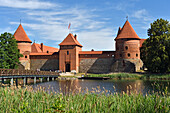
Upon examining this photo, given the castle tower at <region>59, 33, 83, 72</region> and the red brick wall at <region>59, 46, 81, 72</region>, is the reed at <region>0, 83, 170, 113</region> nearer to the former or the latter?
the red brick wall at <region>59, 46, 81, 72</region>

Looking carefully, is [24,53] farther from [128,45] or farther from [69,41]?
[128,45]

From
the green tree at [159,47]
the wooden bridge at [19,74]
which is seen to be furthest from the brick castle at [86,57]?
the wooden bridge at [19,74]

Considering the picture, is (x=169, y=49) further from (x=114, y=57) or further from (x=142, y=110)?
(x=142, y=110)

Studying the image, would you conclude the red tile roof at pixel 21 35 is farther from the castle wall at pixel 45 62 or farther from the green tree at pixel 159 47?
the green tree at pixel 159 47

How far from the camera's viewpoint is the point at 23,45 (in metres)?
43.8

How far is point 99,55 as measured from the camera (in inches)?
1702

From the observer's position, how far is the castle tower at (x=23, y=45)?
143 feet

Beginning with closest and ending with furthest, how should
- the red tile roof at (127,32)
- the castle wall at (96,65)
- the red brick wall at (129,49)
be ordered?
the red brick wall at (129,49) → the red tile roof at (127,32) → the castle wall at (96,65)

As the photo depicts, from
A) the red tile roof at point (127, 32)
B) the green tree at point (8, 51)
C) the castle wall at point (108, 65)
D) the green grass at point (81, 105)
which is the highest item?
the red tile roof at point (127, 32)

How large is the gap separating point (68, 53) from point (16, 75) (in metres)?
19.0

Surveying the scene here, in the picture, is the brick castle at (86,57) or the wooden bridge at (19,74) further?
the brick castle at (86,57)

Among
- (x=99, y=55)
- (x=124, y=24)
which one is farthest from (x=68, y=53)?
(x=124, y=24)

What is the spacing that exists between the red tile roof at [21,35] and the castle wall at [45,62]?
4153mm

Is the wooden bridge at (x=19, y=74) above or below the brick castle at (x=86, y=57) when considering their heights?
below
